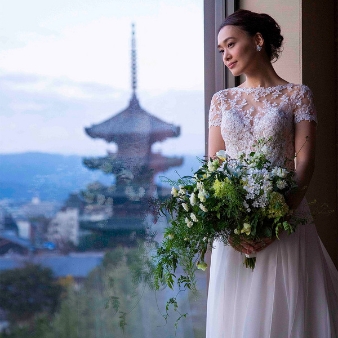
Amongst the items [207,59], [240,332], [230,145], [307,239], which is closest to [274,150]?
[230,145]

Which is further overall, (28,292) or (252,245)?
(28,292)

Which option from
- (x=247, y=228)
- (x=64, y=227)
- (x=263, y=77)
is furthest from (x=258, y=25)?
(x=64, y=227)

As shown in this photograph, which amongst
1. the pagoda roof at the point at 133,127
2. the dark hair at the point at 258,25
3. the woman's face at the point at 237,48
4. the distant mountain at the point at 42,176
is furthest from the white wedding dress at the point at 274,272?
the distant mountain at the point at 42,176

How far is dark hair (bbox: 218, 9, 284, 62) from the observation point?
115 inches

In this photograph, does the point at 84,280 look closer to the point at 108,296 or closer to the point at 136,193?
the point at 108,296

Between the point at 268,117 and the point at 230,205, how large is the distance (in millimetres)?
592

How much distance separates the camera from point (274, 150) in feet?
9.14

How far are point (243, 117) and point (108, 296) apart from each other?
125 cm

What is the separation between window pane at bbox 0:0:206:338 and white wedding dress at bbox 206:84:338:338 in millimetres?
695

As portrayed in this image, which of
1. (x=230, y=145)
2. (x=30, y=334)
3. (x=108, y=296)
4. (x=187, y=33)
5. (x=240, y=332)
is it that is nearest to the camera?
(x=240, y=332)

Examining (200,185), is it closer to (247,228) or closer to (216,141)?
(247,228)

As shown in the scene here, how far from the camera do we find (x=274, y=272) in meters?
2.68

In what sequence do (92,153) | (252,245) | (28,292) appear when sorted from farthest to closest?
(92,153) → (28,292) → (252,245)

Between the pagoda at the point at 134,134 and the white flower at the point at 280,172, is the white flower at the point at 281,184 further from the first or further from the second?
the pagoda at the point at 134,134
